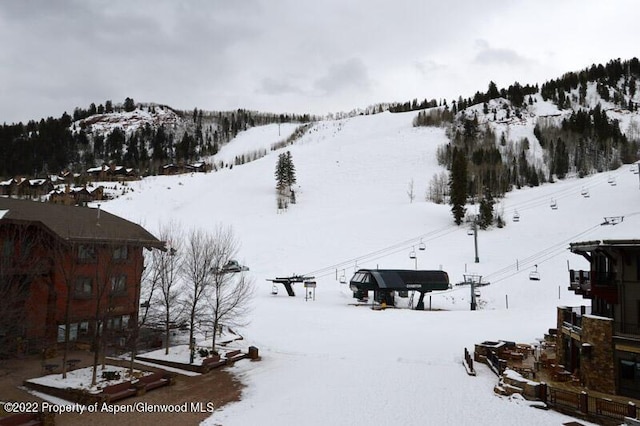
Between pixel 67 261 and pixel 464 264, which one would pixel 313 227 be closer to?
pixel 464 264

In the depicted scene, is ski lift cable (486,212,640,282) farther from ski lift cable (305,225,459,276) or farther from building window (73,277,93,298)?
building window (73,277,93,298)

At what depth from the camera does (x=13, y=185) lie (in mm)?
104812

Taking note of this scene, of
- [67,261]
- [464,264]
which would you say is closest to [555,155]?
[464,264]

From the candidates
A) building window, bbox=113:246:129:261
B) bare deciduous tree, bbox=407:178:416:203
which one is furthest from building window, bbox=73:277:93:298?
bare deciduous tree, bbox=407:178:416:203

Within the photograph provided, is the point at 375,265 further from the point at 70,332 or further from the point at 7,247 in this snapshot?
the point at 7,247

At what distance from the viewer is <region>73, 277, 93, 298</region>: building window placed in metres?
25.0

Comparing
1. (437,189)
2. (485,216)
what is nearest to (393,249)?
(485,216)

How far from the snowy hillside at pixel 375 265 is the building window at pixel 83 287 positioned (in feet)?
32.1

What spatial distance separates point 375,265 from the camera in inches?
2173

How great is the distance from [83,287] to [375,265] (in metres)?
36.3

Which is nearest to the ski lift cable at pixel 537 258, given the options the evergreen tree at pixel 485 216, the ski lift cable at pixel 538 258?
the ski lift cable at pixel 538 258

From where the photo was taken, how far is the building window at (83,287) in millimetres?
24953

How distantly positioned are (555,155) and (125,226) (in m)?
106

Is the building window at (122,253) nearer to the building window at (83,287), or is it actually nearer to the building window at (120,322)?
the building window at (83,287)
